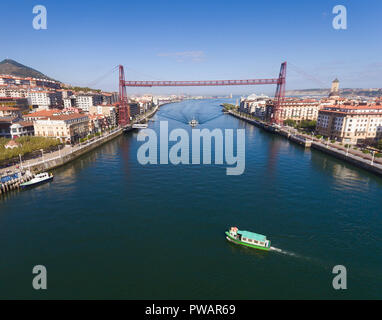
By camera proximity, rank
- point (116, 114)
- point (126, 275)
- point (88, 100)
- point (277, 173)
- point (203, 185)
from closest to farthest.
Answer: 1. point (126, 275)
2. point (203, 185)
3. point (277, 173)
4. point (116, 114)
5. point (88, 100)

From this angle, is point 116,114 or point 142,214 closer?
point 142,214

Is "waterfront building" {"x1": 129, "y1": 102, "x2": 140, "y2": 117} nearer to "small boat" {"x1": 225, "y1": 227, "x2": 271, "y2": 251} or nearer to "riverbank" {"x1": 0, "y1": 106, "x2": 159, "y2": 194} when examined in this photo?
"riverbank" {"x1": 0, "y1": 106, "x2": 159, "y2": 194}

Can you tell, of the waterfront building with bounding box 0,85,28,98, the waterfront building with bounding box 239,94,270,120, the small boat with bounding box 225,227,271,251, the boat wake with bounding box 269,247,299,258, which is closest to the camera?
the boat wake with bounding box 269,247,299,258

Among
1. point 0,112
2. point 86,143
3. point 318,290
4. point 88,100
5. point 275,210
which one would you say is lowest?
point 318,290

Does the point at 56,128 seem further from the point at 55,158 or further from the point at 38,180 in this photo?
the point at 38,180

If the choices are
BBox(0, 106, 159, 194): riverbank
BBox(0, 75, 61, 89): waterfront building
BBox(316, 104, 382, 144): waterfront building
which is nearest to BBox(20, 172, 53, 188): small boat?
BBox(0, 106, 159, 194): riverbank

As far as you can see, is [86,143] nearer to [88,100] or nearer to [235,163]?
[235,163]

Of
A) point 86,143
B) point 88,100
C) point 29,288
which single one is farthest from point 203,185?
point 88,100
